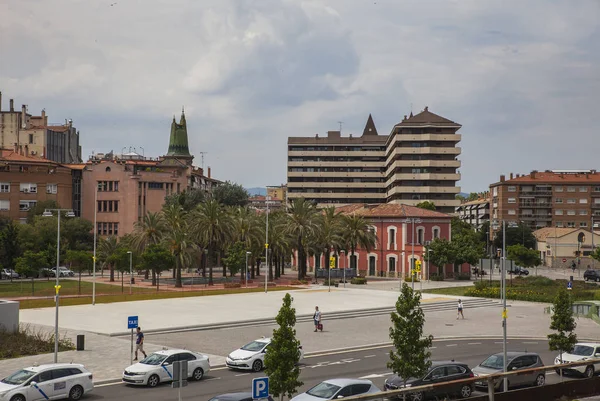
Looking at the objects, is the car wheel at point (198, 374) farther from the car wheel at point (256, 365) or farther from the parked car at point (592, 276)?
the parked car at point (592, 276)

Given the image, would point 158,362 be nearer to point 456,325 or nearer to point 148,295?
point 456,325

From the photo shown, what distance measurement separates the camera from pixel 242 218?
8531cm

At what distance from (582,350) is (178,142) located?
137 m

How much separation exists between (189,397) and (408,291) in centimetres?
893

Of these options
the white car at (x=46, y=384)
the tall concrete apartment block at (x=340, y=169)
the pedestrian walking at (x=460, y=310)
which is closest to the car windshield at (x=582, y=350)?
the white car at (x=46, y=384)

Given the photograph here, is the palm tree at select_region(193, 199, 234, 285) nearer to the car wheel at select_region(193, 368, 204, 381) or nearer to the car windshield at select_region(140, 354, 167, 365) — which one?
the car wheel at select_region(193, 368, 204, 381)

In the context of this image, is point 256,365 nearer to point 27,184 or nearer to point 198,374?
point 198,374

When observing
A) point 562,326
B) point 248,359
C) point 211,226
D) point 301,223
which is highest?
point 301,223

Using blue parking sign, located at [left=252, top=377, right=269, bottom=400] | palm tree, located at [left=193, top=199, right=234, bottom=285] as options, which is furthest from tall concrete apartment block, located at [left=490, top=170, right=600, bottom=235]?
blue parking sign, located at [left=252, top=377, right=269, bottom=400]

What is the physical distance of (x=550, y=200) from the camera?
15475 centimetres

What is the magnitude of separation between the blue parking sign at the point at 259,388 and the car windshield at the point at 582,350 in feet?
59.8

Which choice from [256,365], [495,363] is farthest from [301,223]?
[495,363]

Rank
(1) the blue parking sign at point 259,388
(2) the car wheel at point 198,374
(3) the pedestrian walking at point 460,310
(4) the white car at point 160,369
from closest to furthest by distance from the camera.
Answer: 1. (1) the blue parking sign at point 259,388
2. (4) the white car at point 160,369
3. (2) the car wheel at point 198,374
4. (3) the pedestrian walking at point 460,310

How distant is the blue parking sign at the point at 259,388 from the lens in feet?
64.2
